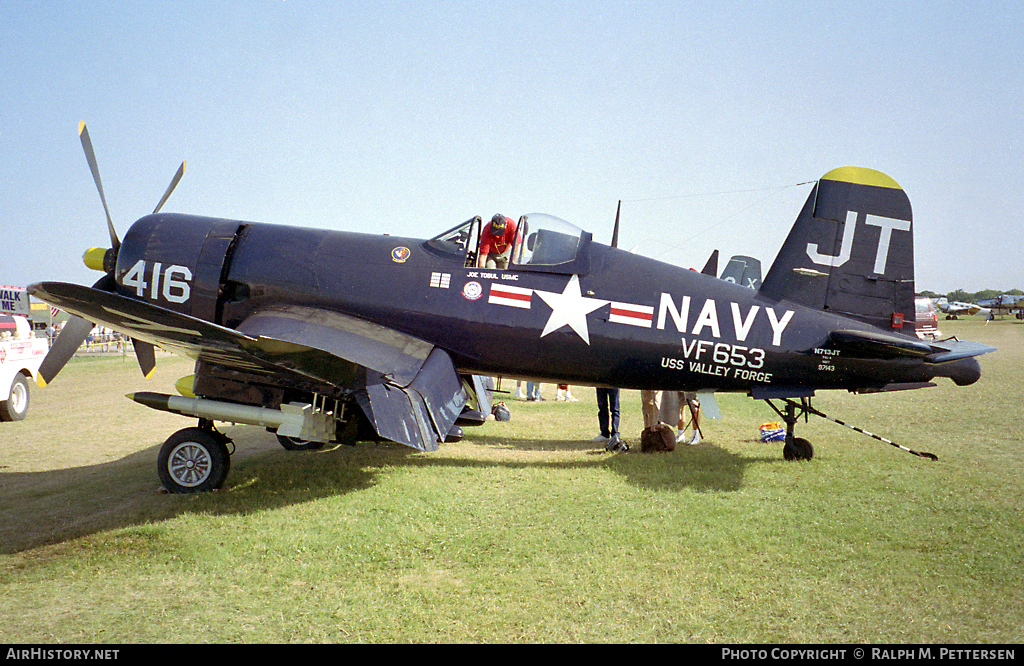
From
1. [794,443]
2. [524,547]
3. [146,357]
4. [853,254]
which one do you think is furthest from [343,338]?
[853,254]

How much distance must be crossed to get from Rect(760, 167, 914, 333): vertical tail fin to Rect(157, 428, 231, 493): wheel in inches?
239

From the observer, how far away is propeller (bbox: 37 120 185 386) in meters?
6.98

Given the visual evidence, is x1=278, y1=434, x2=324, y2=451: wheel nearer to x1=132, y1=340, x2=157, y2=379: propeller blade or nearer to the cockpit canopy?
x1=132, y1=340, x2=157, y2=379: propeller blade

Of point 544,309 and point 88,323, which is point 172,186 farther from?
point 544,309

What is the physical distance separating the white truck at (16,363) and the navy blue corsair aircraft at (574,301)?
19.2 feet

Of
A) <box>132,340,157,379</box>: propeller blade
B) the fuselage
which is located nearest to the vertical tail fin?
the fuselage

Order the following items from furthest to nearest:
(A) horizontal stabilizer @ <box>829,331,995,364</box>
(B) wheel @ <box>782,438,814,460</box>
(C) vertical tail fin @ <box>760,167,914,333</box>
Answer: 1. (B) wheel @ <box>782,438,814,460</box>
2. (C) vertical tail fin @ <box>760,167,914,333</box>
3. (A) horizontal stabilizer @ <box>829,331,995,364</box>

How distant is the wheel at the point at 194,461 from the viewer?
19.0ft

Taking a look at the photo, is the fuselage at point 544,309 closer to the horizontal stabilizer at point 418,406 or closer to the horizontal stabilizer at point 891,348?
the horizontal stabilizer at point 891,348

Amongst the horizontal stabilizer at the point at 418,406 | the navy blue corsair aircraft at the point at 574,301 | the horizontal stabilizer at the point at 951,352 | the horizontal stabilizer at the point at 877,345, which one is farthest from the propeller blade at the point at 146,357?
the horizontal stabilizer at the point at 951,352

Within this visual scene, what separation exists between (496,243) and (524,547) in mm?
3533
